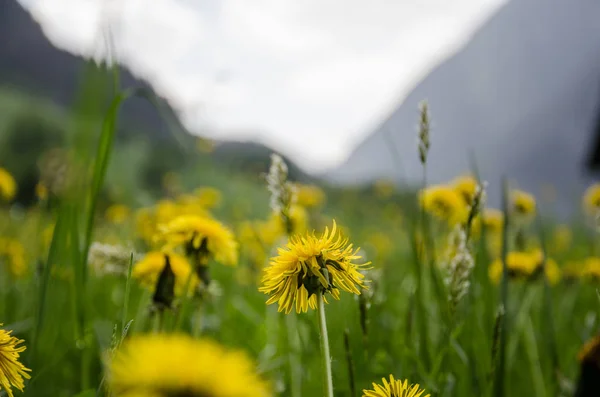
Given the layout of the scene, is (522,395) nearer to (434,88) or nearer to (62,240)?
(62,240)

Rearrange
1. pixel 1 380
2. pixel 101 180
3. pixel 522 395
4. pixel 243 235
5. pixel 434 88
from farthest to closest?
pixel 434 88
pixel 243 235
pixel 522 395
pixel 101 180
pixel 1 380

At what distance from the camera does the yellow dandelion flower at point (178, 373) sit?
25 cm

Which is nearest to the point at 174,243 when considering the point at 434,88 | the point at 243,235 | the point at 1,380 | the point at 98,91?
the point at 98,91

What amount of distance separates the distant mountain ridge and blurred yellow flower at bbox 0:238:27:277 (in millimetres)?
8178

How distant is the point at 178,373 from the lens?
254 millimetres

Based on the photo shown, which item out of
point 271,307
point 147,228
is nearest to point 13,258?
point 147,228

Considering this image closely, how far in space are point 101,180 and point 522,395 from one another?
1645 millimetres

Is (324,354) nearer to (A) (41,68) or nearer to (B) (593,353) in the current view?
(B) (593,353)

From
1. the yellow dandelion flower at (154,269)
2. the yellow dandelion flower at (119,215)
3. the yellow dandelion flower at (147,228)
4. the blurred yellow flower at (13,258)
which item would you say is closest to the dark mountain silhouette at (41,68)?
the yellow dandelion flower at (119,215)

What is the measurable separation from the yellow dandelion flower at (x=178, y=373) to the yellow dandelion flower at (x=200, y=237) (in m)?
0.74

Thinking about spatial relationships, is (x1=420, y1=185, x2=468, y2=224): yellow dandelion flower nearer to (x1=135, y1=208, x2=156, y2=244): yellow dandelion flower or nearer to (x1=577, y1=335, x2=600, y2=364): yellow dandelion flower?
(x1=135, y1=208, x2=156, y2=244): yellow dandelion flower

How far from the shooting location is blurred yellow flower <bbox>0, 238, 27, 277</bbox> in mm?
2729

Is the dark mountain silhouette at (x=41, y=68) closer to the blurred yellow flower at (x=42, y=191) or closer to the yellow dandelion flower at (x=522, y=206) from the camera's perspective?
the yellow dandelion flower at (x=522, y=206)

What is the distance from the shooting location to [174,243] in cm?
101
